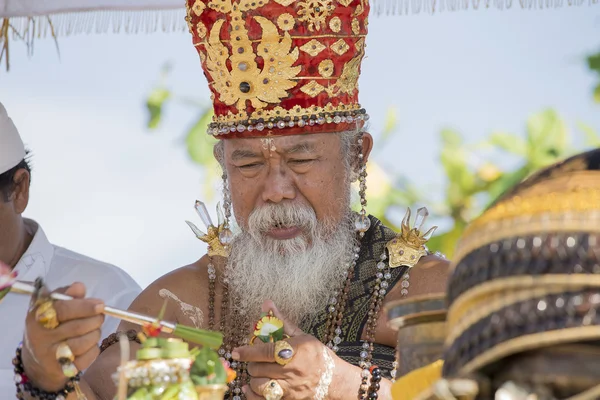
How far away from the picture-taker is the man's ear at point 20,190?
4.40 meters

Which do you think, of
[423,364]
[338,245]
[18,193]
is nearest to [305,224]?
[338,245]

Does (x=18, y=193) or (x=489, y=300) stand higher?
(x=18, y=193)

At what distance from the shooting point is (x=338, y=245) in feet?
12.2

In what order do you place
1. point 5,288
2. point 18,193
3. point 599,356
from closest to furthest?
point 599,356 < point 5,288 < point 18,193

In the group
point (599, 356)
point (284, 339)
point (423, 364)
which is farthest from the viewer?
point (284, 339)

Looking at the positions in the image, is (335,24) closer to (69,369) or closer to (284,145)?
(284,145)

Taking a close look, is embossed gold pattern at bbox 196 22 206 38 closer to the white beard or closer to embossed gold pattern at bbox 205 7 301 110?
embossed gold pattern at bbox 205 7 301 110

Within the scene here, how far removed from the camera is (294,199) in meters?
3.58

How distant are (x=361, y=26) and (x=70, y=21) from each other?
1.41 meters

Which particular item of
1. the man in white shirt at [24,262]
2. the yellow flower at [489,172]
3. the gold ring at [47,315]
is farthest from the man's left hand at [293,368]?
the yellow flower at [489,172]

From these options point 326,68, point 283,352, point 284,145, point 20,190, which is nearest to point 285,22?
point 326,68

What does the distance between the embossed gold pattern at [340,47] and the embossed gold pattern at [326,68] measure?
46 mm

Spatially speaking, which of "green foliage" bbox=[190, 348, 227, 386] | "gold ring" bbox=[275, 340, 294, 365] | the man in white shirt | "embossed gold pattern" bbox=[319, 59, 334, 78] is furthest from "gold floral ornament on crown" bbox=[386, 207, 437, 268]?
"green foliage" bbox=[190, 348, 227, 386]

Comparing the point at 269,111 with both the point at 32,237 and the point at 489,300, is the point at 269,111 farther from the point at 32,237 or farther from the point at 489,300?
the point at 489,300
